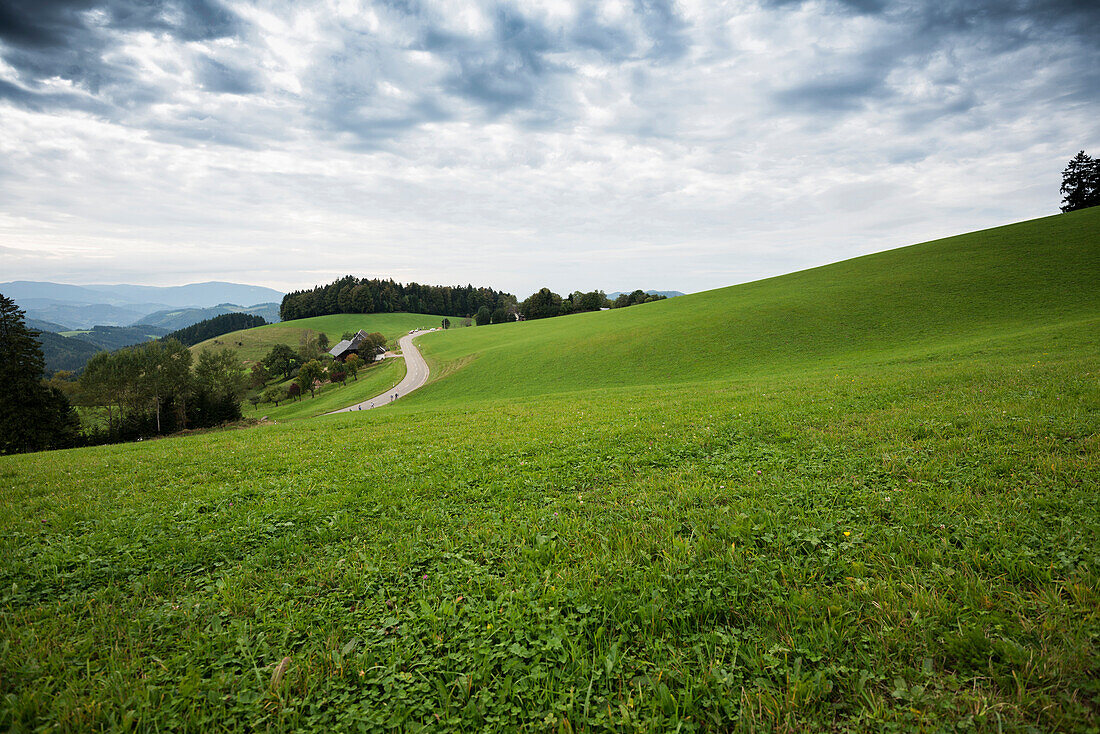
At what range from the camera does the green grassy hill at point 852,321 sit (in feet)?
109

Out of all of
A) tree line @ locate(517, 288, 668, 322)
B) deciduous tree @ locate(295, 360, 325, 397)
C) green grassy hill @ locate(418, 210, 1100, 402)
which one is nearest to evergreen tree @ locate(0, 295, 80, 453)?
deciduous tree @ locate(295, 360, 325, 397)

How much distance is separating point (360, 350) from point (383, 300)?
80.5m

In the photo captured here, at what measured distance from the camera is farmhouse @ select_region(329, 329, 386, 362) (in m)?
91.9

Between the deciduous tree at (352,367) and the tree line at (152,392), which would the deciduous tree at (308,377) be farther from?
the tree line at (152,392)

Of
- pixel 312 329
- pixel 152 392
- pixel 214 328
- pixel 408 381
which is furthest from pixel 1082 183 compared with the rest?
pixel 214 328

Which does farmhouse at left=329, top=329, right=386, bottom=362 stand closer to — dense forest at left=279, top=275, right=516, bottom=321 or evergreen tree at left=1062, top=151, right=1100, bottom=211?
dense forest at left=279, top=275, right=516, bottom=321

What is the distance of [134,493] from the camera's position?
309 inches

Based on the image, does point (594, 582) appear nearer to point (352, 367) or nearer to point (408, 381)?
point (408, 381)

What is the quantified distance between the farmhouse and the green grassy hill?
43818 mm

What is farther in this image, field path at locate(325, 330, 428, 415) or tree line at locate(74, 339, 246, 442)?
field path at locate(325, 330, 428, 415)

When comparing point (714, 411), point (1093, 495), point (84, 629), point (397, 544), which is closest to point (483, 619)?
point (397, 544)

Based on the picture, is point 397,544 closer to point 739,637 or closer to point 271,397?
point 739,637

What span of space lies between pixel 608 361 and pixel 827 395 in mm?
29596

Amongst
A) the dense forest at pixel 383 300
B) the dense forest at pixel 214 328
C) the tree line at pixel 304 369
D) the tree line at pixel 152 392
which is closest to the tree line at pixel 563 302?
the dense forest at pixel 383 300
